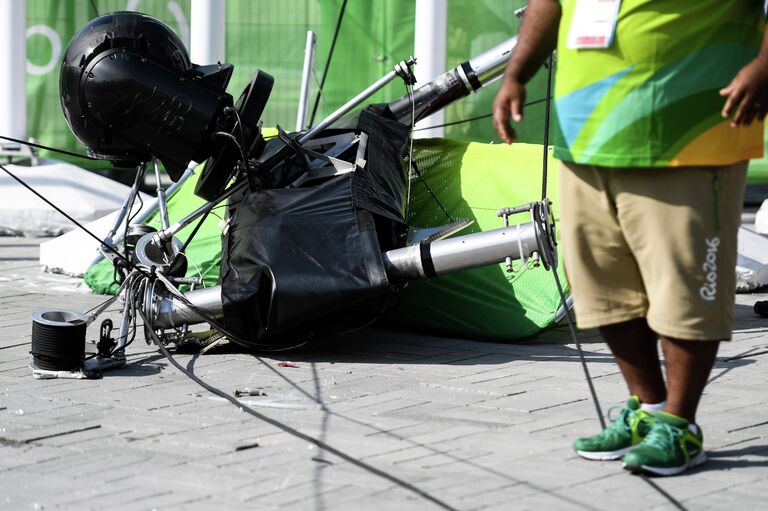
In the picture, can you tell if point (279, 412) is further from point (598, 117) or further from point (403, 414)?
point (598, 117)

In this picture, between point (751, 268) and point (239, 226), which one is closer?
point (239, 226)

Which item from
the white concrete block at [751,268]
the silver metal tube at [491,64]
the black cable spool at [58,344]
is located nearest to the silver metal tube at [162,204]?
the black cable spool at [58,344]

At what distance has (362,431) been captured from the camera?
152 inches

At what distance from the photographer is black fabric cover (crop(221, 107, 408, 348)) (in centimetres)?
477

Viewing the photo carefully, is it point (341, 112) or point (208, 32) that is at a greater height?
point (208, 32)

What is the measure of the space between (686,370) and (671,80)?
78 centimetres

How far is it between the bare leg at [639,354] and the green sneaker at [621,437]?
0.05 meters

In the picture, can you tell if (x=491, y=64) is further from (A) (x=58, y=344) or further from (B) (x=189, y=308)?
(A) (x=58, y=344)

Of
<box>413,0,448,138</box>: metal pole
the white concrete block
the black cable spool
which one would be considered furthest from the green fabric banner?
<box>413,0,448,138</box>: metal pole

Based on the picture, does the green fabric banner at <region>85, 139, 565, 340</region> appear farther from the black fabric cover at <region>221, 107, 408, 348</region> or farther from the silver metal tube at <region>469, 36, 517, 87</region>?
the black fabric cover at <region>221, 107, 408, 348</region>

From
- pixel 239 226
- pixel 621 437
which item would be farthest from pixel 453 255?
pixel 621 437

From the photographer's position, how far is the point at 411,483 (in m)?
3.30

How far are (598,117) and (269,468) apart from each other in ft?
4.28

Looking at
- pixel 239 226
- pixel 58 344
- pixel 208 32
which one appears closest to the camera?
pixel 58 344
